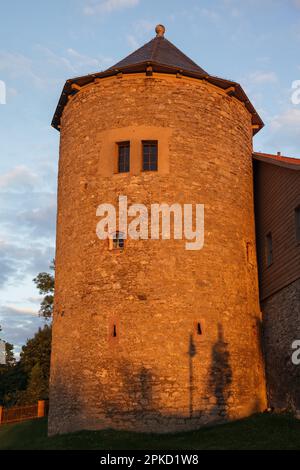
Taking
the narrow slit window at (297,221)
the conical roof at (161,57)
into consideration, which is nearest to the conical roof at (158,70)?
the conical roof at (161,57)

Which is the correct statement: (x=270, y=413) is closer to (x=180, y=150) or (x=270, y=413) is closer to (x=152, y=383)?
(x=152, y=383)

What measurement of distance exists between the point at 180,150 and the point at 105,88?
3468 mm

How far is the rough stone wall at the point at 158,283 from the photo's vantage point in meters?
16.0

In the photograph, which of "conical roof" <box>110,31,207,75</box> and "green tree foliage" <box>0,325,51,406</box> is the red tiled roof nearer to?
"conical roof" <box>110,31,207,75</box>

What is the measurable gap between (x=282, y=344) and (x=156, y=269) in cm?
456

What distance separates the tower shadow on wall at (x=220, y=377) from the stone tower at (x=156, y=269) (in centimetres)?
3

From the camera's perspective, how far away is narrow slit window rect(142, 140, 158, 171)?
59.1 ft

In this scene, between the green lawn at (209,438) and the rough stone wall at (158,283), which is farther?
the rough stone wall at (158,283)

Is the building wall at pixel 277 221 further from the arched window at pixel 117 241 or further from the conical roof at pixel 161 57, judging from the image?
the arched window at pixel 117 241

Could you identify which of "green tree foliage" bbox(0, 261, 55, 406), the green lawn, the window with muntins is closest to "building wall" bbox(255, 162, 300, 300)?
the green lawn

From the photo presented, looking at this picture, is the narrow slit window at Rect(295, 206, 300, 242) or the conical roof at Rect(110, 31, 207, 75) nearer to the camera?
the narrow slit window at Rect(295, 206, 300, 242)

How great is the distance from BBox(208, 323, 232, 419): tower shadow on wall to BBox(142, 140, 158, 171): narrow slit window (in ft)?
17.7

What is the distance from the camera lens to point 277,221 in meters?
18.1

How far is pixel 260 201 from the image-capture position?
64.5ft
